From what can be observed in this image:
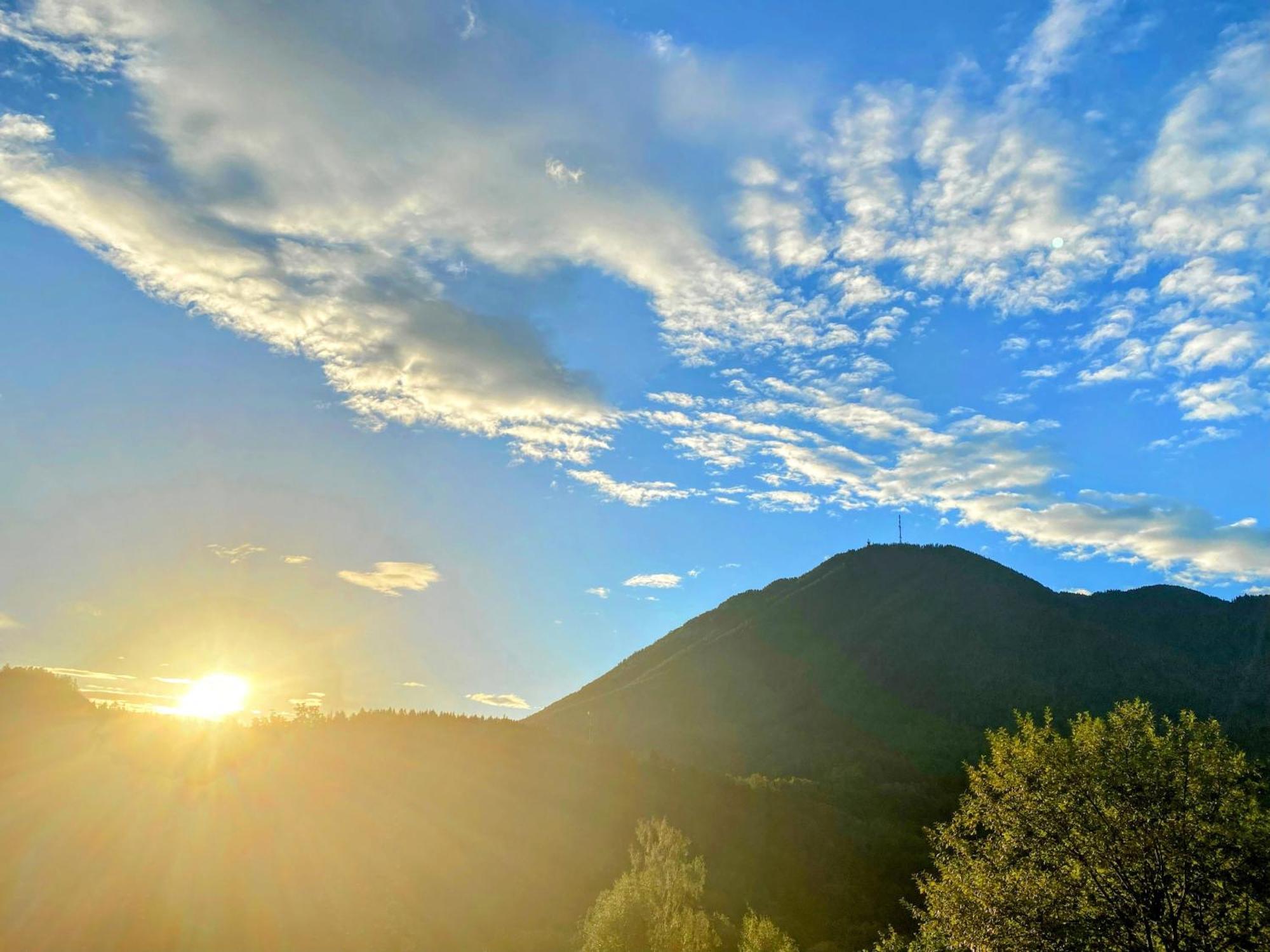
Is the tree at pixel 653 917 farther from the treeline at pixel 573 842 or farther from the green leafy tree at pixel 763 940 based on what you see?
the green leafy tree at pixel 763 940

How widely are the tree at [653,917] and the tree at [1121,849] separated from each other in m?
14.1

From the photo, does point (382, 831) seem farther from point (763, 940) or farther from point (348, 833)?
point (763, 940)

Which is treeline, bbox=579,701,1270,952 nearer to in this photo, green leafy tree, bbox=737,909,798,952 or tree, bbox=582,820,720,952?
green leafy tree, bbox=737,909,798,952

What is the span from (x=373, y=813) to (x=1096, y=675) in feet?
562

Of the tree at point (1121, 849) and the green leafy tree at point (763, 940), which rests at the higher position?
the tree at point (1121, 849)

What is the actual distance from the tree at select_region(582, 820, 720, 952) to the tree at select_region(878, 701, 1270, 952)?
555 inches

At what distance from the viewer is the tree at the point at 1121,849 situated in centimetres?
2586

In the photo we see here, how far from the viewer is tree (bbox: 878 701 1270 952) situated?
1018 inches

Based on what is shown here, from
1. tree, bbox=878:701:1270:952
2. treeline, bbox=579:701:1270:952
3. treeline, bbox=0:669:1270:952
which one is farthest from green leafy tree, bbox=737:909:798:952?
tree, bbox=878:701:1270:952

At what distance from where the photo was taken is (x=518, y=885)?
334 ft

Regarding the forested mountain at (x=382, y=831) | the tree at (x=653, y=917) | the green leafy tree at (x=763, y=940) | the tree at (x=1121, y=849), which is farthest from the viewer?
the forested mountain at (x=382, y=831)

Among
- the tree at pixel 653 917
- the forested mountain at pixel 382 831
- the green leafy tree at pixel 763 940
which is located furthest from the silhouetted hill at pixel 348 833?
the green leafy tree at pixel 763 940

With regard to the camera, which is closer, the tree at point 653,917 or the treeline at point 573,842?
the treeline at point 573,842

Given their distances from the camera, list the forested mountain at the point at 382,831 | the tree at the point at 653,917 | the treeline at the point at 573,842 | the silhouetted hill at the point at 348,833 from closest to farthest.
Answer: the treeline at the point at 573,842 → the tree at the point at 653,917 → the silhouetted hill at the point at 348,833 → the forested mountain at the point at 382,831
